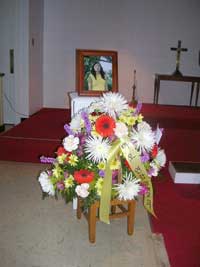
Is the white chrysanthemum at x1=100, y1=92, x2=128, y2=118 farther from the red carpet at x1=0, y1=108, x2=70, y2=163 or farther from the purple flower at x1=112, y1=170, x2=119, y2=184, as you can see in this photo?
the red carpet at x1=0, y1=108, x2=70, y2=163

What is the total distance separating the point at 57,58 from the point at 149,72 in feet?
5.33

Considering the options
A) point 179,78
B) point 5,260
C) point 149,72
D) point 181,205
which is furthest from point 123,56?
point 5,260

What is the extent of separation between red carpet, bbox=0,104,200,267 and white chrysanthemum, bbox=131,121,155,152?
0.59m

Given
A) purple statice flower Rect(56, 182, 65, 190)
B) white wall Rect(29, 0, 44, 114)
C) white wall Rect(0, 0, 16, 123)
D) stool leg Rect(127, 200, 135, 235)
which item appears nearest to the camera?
purple statice flower Rect(56, 182, 65, 190)

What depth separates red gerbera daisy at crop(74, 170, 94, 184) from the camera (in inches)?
51.9

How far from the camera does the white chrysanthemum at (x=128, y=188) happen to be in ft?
4.41

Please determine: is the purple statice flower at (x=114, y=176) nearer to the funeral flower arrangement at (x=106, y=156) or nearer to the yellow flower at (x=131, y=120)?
the funeral flower arrangement at (x=106, y=156)

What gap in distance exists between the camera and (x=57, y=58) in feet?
15.3

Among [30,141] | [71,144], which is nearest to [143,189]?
[71,144]

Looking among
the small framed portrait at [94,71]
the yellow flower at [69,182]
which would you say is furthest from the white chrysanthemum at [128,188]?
the small framed portrait at [94,71]

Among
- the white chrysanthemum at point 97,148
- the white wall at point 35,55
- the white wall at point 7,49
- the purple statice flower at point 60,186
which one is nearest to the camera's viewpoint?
the white chrysanthemum at point 97,148

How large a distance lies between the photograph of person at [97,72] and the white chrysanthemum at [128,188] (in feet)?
2.72

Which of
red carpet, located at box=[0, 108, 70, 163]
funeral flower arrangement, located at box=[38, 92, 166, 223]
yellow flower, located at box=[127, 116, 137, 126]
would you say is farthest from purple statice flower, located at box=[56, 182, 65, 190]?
red carpet, located at box=[0, 108, 70, 163]

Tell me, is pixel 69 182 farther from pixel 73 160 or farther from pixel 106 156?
pixel 106 156
